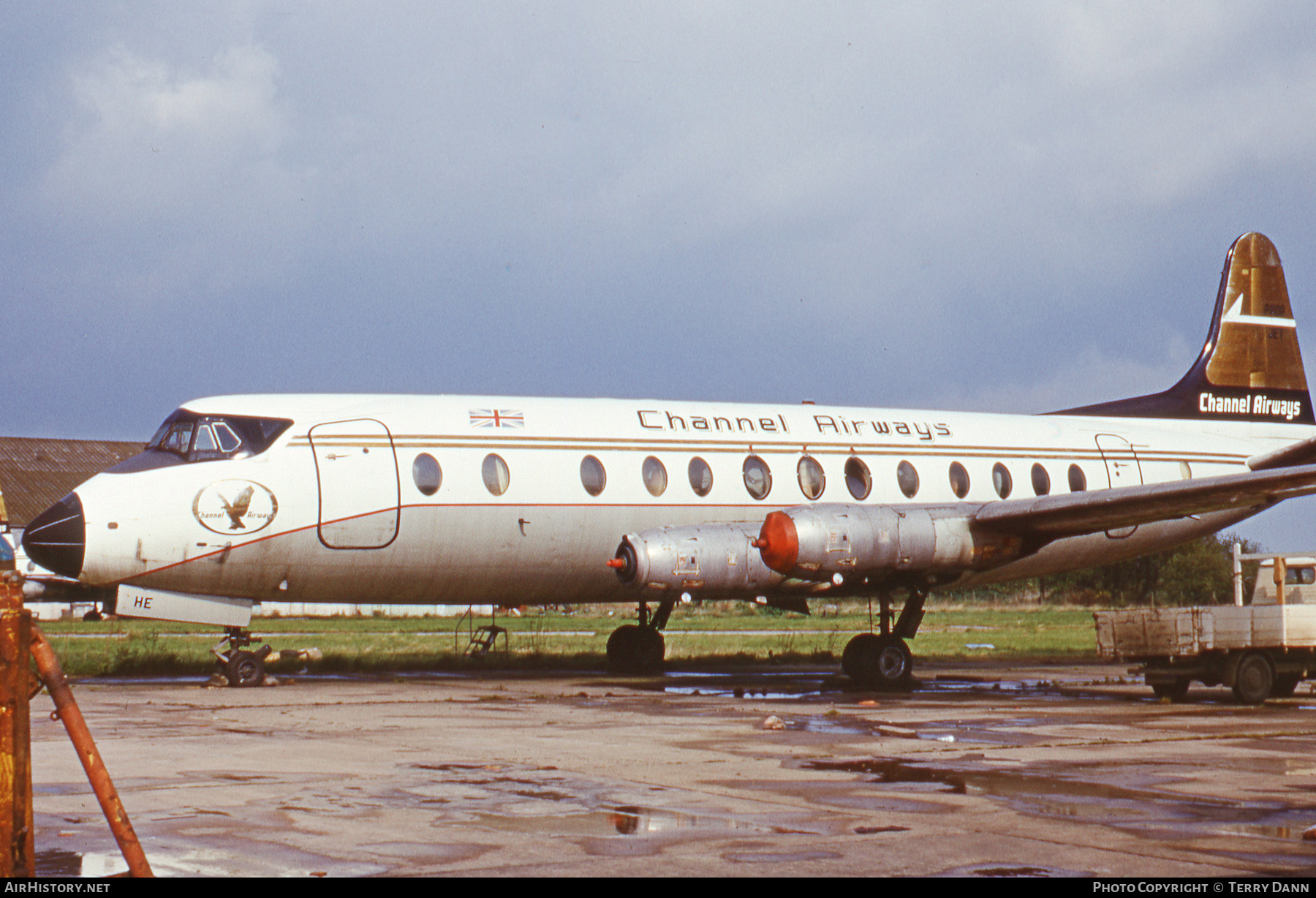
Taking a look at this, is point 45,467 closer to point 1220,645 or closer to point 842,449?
point 842,449

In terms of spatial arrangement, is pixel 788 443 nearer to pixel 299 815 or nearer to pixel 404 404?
pixel 404 404

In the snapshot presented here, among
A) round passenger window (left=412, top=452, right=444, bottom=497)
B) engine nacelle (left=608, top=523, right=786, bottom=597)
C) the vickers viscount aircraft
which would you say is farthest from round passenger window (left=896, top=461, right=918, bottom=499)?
round passenger window (left=412, top=452, right=444, bottom=497)

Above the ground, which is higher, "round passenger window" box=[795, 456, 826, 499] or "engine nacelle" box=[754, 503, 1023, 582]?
"round passenger window" box=[795, 456, 826, 499]

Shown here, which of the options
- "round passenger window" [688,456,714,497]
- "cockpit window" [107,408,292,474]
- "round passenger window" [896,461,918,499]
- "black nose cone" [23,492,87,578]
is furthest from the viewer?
"round passenger window" [896,461,918,499]

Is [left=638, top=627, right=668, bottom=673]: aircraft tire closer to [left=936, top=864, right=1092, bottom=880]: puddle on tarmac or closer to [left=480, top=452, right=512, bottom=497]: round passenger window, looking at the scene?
[left=480, top=452, right=512, bottom=497]: round passenger window

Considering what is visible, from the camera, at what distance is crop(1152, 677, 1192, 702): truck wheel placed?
18141 mm

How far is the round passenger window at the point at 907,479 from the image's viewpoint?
2220 cm

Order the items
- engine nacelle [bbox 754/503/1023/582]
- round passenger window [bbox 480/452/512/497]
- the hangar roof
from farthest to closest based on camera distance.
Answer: the hangar roof → round passenger window [bbox 480/452/512/497] → engine nacelle [bbox 754/503/1023/582]

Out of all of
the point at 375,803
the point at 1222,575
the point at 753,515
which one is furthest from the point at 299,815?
the point at 1222,575

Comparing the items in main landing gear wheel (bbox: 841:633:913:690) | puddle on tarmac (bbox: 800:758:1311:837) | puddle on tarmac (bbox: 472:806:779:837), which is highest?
main landing gear wheel (bbox: 841:633:913:690)

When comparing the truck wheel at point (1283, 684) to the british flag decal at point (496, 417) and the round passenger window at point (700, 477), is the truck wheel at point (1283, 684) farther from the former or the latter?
the british flag decal at point (496, 417)

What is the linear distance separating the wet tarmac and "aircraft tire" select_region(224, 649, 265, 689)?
118cm

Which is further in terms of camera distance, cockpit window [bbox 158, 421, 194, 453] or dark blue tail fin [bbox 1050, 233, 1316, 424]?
dark blue tail fin [bbox 1050, 233, 1316, 424]
